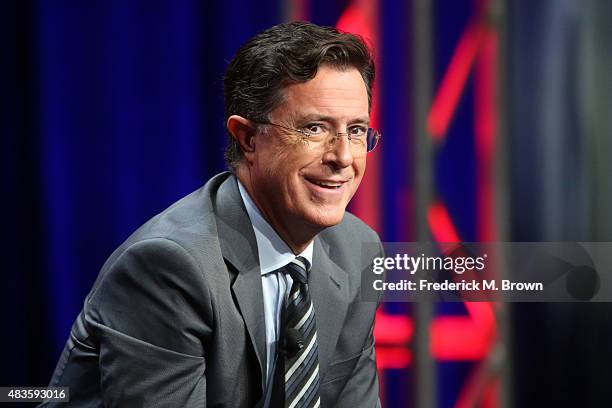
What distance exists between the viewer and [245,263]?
149cm

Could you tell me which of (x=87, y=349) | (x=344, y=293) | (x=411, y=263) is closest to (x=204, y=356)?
(x=87, y=349)

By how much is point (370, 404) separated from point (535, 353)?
74 centimetres

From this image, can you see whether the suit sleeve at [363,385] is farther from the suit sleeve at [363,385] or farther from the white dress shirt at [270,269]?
the white dress shirt at [270,269]

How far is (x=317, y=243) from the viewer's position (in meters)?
1.67

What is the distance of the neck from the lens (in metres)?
1.55

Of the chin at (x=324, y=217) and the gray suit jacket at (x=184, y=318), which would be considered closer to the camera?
the gray suit jacket at (x=184, y=318)

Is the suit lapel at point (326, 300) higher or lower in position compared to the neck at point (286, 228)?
lower

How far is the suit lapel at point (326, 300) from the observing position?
161 cm

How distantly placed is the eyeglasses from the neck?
129mm

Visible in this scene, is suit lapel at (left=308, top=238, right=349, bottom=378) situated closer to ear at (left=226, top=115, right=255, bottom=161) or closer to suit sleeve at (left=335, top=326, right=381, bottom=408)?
suit sleeve at (left=335, top=326, right=381, bottom=408)

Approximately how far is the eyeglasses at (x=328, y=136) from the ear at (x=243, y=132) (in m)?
0.04

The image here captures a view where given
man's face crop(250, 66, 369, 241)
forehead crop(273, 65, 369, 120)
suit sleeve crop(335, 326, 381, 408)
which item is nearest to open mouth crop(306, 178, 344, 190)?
man's face crop(250, 66, 369, 241)

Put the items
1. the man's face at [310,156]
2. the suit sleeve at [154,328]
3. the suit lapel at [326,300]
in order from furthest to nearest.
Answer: the suit lapel at [326,300] < the man's face at [310,156] < the suit sleeve at [154,328]

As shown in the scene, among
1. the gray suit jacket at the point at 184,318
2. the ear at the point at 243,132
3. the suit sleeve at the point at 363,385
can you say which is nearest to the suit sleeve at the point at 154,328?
the gray suit jacket at the point at 184,318
